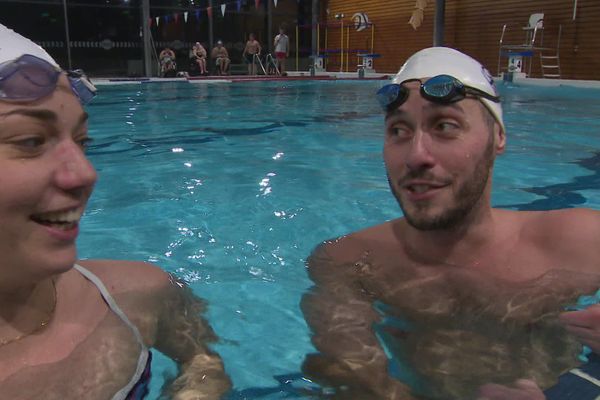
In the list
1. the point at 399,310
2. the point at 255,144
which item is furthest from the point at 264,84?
the point at 399,310

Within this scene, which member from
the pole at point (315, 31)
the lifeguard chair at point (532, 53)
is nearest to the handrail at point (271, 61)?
the pole at point (315, 31)

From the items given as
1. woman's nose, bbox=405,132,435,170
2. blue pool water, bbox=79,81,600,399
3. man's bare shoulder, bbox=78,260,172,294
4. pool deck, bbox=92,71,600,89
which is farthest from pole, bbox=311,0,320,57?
man's bare shoulder, bbox=78,260,172,294

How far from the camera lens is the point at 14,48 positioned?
5.00 feet

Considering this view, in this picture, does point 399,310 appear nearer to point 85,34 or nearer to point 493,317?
point 493,317

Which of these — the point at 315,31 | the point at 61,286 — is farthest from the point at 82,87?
the point at 315,31

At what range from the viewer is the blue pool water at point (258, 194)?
10.1ft

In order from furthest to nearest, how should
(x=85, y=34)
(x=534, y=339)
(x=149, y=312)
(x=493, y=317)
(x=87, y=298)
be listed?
(x=85, y=34), (x=493, y=317), (x=534, y=339), (x=149, y=312), (x=87, y=298)

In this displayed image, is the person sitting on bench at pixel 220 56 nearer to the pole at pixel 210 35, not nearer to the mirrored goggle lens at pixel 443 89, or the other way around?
the pole at pixel 210 35

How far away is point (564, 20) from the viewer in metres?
17.7

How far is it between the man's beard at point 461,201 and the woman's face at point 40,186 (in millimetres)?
1342

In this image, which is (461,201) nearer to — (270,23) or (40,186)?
(40,186)

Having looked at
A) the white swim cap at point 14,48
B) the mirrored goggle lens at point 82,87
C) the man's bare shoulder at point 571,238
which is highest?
the white swim cap at point 14,48

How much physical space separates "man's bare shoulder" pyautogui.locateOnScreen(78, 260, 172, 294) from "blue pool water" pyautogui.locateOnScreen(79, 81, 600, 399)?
0.30m

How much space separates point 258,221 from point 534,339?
2.78m
